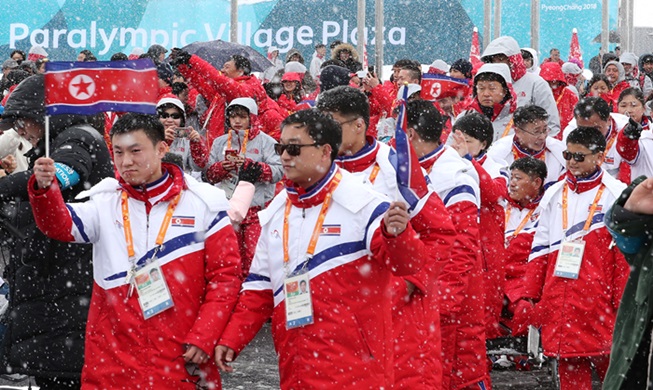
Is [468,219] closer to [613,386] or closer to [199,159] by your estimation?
[613,386]

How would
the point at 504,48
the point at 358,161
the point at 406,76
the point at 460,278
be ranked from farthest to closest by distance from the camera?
the point at 406,76 → the point at 504,48 → the point at 460,278 → the point at 358,161

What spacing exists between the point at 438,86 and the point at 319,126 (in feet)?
21.5

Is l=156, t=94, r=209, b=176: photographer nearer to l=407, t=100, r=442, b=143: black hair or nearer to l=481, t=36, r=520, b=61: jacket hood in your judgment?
l=481, t=36, r=520, b=61: jacket hood

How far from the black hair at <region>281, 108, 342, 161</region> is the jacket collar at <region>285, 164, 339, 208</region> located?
0.54 feet

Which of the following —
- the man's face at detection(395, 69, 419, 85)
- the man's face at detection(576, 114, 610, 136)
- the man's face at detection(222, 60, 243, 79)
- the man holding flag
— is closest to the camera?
the man holding flag

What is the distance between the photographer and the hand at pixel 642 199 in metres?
3.96

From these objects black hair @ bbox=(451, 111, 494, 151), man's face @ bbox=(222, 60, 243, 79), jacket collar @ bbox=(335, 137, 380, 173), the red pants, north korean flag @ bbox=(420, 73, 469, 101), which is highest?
man's face @ bbox=(222, 60, 243, 79)

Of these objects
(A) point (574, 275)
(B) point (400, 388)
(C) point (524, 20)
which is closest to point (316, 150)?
(B) point (400, 388)

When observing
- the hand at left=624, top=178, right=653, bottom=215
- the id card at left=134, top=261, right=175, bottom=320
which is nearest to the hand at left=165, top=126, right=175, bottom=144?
the id card at left=134, top=261, right=175, bottom=320

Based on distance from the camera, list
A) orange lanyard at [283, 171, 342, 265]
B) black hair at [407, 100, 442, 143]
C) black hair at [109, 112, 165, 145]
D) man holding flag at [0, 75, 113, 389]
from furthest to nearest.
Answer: black hair at [407, 100, 442, 143] < man holding flag at [0, 75, 113, 389] < black hair at [109, 112, 165, 145] < orange lanyard at [283, 171, 342, 265]

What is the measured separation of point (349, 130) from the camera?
6355 millimetres

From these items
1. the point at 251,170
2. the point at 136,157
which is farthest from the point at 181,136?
the point at 136,157

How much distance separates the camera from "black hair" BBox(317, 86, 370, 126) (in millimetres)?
6375

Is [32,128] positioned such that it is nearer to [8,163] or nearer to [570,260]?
[570,260]
